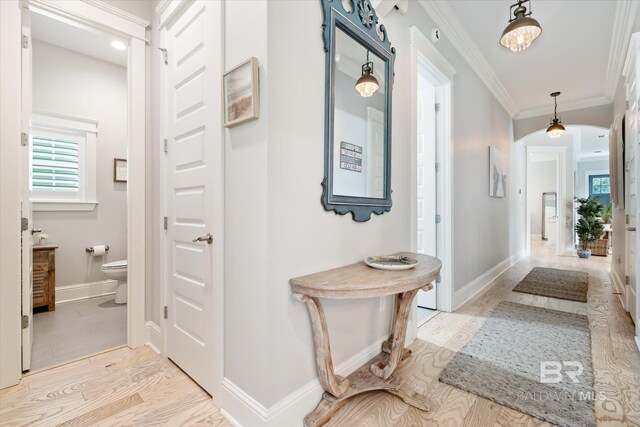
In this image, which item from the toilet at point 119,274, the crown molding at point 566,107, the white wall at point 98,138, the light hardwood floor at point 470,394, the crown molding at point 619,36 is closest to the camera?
the light hardwood floor at point 470,394

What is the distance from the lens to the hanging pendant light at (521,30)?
1.96 m

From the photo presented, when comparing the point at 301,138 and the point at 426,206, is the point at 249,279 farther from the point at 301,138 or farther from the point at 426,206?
the point at 426,206

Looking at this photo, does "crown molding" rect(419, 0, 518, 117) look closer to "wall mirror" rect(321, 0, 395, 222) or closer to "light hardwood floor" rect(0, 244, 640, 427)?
"wall mirror" rect(321, 0, 395, 222)

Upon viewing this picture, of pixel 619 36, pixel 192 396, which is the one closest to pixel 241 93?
pixel 192 396

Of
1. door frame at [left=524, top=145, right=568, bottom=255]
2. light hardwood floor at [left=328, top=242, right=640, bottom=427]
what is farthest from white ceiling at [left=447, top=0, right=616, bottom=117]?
light hardwood floor at [left=328, top=242, right=640, bottom=427]

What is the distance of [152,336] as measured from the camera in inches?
87.8

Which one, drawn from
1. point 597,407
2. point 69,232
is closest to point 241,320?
point 597,407

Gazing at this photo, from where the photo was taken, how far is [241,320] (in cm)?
141

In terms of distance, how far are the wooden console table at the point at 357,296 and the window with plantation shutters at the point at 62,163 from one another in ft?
11.1

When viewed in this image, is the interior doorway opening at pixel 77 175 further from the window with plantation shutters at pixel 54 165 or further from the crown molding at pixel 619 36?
the crown molding at pixel 619 36

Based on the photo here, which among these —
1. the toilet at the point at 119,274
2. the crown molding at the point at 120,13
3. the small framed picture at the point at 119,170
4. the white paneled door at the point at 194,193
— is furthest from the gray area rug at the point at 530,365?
the small framed picture at the point at 119,170

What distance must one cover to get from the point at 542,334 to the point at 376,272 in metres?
1.89

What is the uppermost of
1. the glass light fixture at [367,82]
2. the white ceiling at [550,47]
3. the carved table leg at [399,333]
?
the white ceiling at [550,47]

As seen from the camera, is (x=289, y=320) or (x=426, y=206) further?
(x=426, y=206)
